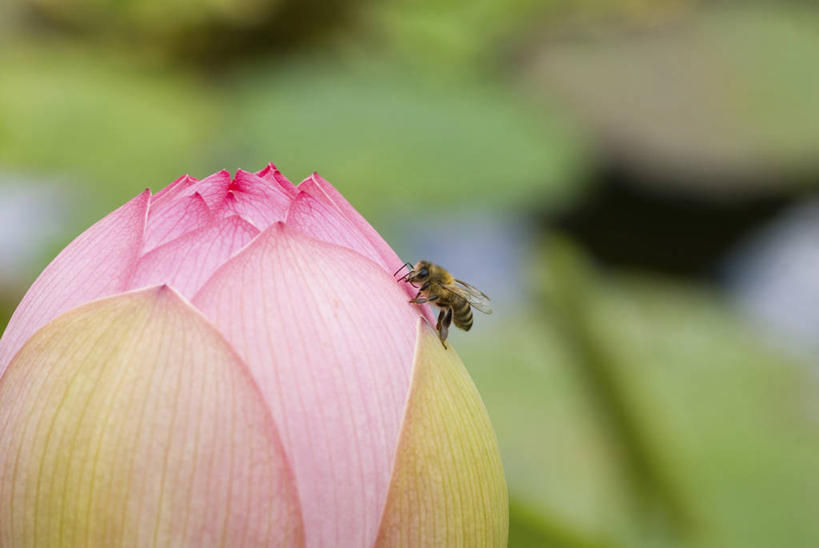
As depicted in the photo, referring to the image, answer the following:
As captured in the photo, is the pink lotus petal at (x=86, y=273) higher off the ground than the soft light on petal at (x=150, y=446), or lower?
higher

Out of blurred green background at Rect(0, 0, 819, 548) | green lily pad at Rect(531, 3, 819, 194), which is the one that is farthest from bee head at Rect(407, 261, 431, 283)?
green lily pad at Rect(531, 3, 819, 194)

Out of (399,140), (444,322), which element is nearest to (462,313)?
(444,322)

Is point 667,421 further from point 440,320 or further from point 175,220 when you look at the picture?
point 175,220

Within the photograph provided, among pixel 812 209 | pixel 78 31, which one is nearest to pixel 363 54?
pixel 78 31

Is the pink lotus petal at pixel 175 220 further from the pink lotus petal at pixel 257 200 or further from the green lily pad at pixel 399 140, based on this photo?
the green lily pad at pixel 399 140

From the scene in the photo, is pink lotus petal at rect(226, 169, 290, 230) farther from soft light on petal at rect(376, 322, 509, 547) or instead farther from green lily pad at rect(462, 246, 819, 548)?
green lily pad at rect(462, 246, 819, 548)

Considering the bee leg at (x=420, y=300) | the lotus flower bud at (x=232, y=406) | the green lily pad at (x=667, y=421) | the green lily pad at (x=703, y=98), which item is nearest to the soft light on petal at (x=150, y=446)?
the lotus flower bud at (x=232, y=406)

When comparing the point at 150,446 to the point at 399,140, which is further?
the point at 399,140

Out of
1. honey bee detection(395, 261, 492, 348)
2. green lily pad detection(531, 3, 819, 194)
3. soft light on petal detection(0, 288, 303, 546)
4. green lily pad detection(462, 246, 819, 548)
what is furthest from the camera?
green lily pad detection(531, 3, 819, 194)
